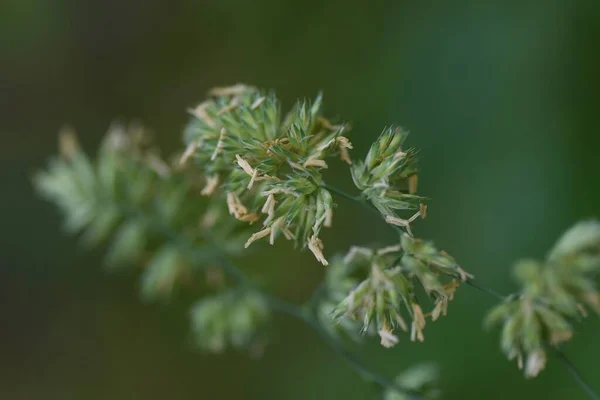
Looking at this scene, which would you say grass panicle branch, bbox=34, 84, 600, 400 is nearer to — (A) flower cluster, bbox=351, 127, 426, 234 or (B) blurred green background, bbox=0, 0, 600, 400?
(A) flower cluster, bbox=351, 127, 426, 234

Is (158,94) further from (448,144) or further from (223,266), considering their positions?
(223,266)

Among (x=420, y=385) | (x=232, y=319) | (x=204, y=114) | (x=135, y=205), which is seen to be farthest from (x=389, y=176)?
(x=135, y=205)

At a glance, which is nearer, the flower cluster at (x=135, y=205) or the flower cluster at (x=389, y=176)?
the flower cluster at (x=389, y=176)

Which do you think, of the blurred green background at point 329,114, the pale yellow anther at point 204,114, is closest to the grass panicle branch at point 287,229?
the pale yellow anther at point 204,114

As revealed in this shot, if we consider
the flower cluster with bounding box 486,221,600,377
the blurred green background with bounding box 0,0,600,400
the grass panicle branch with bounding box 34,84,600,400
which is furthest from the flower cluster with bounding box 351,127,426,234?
the blurred green background with bounding box 0,0,600,400

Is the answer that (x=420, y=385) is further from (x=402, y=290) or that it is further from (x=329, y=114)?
(x=329, y=114)

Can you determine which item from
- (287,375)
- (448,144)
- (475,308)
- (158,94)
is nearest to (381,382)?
(475,308)

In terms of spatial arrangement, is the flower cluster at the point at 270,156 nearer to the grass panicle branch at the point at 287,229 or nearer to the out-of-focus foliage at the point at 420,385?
the grass panicle branch at the point at 287,229
